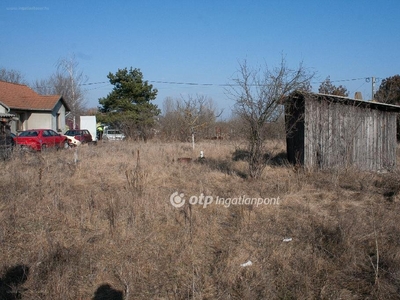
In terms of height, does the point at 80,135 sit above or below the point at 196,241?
above

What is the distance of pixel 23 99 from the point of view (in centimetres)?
2669

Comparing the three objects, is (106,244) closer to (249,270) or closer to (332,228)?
(249,270)

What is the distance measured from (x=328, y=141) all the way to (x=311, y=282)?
7890 millimetres

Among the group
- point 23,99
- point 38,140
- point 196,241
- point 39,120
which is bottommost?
point 196,241

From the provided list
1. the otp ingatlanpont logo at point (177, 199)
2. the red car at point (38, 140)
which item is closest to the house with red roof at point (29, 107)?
the red car at point (38, 140)

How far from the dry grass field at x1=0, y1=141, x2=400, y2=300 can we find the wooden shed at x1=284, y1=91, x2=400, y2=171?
8.10 ft

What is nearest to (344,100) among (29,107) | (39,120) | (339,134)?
(339,134)

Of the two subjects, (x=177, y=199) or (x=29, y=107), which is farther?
(x=29, y=107)

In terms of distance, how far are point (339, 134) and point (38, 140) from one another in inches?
609

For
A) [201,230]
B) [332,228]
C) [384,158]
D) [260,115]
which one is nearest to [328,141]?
[384,158]

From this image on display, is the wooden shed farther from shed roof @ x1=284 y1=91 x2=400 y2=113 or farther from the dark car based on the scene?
the dark car

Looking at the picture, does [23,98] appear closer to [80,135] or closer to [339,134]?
[80,135]

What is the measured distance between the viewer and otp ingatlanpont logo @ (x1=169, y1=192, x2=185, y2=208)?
6.94 meters

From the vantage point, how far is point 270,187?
8.40 meters
